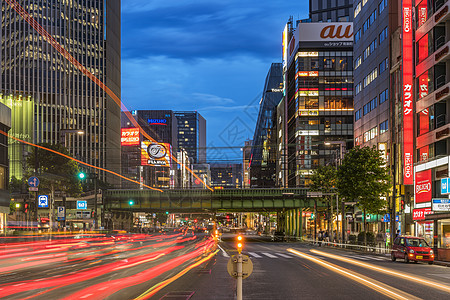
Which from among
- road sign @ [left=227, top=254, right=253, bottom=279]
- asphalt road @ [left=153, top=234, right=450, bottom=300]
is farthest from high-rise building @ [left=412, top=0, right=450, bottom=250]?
road sign @ [left=227, top=254, right=253, bottom=279]

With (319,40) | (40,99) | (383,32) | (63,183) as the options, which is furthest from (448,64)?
(40,99)

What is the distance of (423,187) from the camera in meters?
56.1

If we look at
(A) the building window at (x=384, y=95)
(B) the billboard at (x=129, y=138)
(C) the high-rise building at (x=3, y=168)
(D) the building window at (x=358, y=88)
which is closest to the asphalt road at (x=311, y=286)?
(C) the high-rise building at (x=3, y=168)

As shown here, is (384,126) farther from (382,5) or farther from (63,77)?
(63,77)

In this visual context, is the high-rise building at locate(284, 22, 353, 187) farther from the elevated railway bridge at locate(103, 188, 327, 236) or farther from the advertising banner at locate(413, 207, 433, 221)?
the advertising banner at locate(413, 207, 433, 221)

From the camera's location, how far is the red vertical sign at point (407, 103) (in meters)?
59.8

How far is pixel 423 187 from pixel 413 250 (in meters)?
19.0

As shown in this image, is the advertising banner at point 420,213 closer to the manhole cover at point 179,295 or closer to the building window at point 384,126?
the building window at point 384,126

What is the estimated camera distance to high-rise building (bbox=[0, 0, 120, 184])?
15362 cm

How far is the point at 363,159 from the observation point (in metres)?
59.9

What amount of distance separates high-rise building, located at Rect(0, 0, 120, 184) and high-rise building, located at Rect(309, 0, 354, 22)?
207 ft

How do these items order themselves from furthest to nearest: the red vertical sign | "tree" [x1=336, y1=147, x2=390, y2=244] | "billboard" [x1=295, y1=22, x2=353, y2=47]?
"billboard" [x1=295, y1=22, x2=353, y2=47] → the red vertical sign → "tree" [x1=336, y1=147, x2=390, y2=244]

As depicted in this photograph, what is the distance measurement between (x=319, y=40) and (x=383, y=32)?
246 feet

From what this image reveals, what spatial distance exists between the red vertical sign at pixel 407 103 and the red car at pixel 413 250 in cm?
2050
